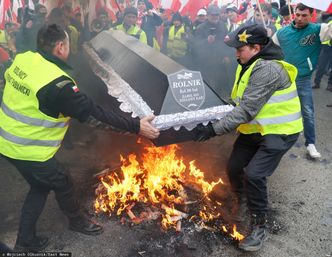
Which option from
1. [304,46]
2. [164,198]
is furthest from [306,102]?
[164,198]

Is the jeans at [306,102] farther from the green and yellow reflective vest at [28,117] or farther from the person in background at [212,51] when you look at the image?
the green and yellow reflective vest at [28,117]

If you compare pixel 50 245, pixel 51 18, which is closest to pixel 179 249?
pixel 50 245

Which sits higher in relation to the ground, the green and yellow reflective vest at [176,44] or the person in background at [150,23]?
the person in background at [150,23]

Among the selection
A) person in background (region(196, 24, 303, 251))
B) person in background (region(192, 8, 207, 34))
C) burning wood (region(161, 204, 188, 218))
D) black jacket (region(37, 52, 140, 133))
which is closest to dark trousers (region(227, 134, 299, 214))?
person in background (region(196, 24, 303, 251))

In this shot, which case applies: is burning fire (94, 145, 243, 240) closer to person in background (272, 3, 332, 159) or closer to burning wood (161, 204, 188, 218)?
burning wood (161, 204, 188, 218)

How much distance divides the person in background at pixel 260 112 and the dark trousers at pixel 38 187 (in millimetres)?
1500

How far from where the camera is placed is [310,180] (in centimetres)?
477

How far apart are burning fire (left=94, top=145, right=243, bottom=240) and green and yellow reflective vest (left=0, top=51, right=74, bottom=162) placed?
113 centimetres

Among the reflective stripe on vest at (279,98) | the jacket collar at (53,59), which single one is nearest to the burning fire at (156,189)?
the reflective stripe on vest at (279,98)

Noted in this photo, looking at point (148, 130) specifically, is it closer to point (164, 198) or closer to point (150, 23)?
point (164, 198)

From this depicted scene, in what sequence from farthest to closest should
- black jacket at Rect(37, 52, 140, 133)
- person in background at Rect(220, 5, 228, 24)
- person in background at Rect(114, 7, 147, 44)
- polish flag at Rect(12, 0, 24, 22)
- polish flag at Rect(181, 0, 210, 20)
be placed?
polish flag at Rect(181, 0, 210, 20), person in background at Rect(220, 5, 228, 24), person in background at Rect(114, 7, 147, 44), polish flag at Rect(12, 0, 24, 22), black jacket at Rect(37, 52, 140, 133)

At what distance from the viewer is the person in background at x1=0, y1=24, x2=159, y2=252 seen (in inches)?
114

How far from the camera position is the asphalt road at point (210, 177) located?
3420 mm

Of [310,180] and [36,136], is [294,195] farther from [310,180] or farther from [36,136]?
[36,136]
